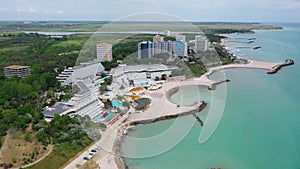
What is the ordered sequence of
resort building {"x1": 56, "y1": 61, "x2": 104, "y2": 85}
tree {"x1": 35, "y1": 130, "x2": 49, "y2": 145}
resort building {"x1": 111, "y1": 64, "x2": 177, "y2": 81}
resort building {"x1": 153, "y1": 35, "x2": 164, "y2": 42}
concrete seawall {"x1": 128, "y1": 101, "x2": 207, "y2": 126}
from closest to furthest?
tree {"x1": 35, "y1": 130, "x2": 49, "y2": 145} < concrete seawall {"x1": 128, "y1": 101, "x2": 207, "y2": 126} < resort building {"x1": 56, "y1": 61, "x2": 104, "y2": 85} < resort building {"x1": 111, "y1": 64, "x2": 177, "y2": 81} < resort building {"x1": 153, "y1": 35, "x2": 164, "y2": 42}

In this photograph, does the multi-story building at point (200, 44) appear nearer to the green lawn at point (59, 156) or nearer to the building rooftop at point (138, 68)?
the building rooftop at point (138, 68)

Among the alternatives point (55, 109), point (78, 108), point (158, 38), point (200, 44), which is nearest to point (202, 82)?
point (158, 38)

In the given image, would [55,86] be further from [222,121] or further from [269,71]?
[269,71]

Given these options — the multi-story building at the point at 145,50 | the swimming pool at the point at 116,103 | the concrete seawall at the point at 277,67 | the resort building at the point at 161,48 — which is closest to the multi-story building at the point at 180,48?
the resort building at the point at 161,48

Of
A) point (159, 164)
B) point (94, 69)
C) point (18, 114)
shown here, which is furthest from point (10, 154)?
point (94, 69)

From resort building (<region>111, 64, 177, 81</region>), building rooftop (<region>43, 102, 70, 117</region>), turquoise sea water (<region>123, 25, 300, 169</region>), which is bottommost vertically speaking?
turquoise sea water (<region>123, 25, 300, 169</region>)

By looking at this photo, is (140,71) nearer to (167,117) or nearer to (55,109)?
(167,117)

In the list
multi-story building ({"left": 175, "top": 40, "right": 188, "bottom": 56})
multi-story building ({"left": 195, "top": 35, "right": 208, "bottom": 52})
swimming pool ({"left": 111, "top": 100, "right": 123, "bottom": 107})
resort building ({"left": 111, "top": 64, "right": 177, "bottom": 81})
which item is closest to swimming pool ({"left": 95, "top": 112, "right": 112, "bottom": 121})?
swimming pool ({"left": 111, "top": 100, "right": 123, "bottom": 107})

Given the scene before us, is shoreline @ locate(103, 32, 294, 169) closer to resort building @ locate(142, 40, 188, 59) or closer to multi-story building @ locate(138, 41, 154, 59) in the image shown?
resort building @ locate(142, 40, 188, 59)

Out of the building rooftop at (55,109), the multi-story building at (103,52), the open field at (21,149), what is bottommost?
the open field at (21,149)
